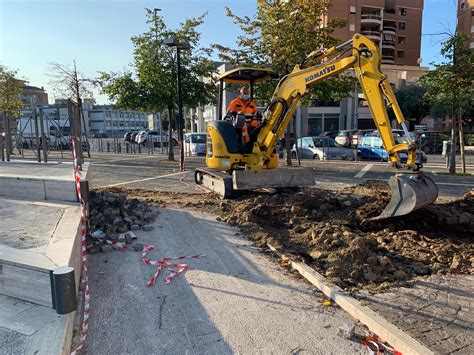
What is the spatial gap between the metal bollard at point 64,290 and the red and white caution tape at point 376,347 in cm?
268

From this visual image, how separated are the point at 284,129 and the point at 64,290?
6.80 meters

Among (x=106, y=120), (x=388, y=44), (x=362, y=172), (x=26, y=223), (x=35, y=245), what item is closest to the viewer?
(x=35, y=245)

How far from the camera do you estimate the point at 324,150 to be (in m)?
20.6

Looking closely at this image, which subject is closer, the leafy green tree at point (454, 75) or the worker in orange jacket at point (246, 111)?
the worker in orange jacket at point (246, 111)

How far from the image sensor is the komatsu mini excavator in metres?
6.76

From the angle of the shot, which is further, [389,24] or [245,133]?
[389,24]

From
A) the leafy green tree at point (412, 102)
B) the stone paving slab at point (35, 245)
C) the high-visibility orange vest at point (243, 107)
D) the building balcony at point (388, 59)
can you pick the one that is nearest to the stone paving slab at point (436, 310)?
the stone paving slab at point (35, 245)

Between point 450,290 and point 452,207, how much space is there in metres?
3.83

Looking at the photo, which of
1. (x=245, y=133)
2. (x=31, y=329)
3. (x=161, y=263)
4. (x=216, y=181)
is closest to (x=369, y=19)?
(x=245, y=133)

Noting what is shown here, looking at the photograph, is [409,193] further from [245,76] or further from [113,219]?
[245,76]

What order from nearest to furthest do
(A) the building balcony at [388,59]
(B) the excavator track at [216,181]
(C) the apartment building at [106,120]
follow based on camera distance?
(B) the excavator track at [216,181]
(A) the building balcony at [388,59]
(C) the apartment building at [106,120]

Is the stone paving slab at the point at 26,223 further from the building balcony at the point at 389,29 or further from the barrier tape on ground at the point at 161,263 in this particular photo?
the building balcony at the point at 389,29

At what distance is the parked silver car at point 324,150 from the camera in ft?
67.2

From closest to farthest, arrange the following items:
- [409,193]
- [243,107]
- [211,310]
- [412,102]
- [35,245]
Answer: [211,310] < [35,245] < [409,193] < [243,107] < [412,102]
